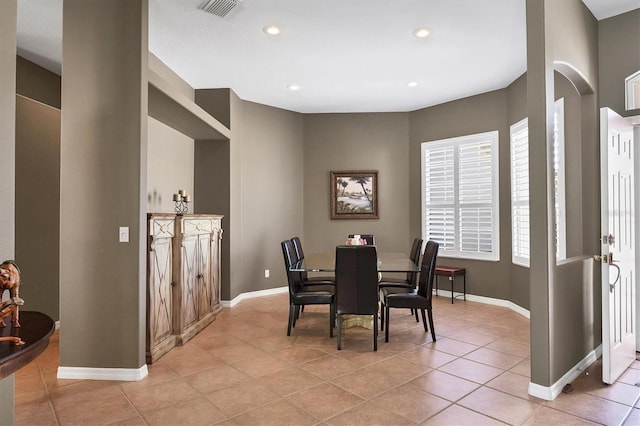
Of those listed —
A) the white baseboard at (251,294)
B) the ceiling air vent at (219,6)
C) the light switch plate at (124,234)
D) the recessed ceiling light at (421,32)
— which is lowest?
the white baseboard at (251,294)

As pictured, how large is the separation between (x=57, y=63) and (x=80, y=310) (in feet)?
9.63

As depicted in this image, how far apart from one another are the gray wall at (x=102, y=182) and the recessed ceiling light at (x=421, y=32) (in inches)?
97.8

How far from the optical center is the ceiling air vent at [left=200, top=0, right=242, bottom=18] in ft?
10.5

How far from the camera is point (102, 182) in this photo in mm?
2941

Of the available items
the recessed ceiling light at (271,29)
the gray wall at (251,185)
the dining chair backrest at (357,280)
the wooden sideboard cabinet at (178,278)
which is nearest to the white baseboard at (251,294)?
the gray wall at (251,185)

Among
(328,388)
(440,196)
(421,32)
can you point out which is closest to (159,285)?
(328,388)

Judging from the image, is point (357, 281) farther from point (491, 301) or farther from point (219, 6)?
point (491, 301)

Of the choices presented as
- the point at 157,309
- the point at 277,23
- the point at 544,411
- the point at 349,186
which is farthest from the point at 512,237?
the point at 157,309

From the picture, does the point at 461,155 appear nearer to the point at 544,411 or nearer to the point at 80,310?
the point at 544,411

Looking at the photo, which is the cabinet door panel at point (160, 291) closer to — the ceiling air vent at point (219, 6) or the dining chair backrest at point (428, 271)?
the ceiling air vent at point (219, 6)

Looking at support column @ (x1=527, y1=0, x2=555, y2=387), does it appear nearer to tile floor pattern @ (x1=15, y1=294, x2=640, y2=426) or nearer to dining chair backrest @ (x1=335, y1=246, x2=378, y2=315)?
tile floor pattern @ (x1=15, y1=294, x2=640, y2=426)

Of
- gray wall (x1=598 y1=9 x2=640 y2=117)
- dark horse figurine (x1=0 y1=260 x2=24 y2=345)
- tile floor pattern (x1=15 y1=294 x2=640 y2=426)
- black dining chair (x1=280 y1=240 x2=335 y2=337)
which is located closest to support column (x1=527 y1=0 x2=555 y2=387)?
tile floor pattern (x1=15 y1=294 x2=640 y2=426)

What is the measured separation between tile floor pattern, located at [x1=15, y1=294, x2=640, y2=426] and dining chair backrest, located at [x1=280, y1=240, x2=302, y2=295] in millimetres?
506

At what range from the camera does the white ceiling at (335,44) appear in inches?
131
